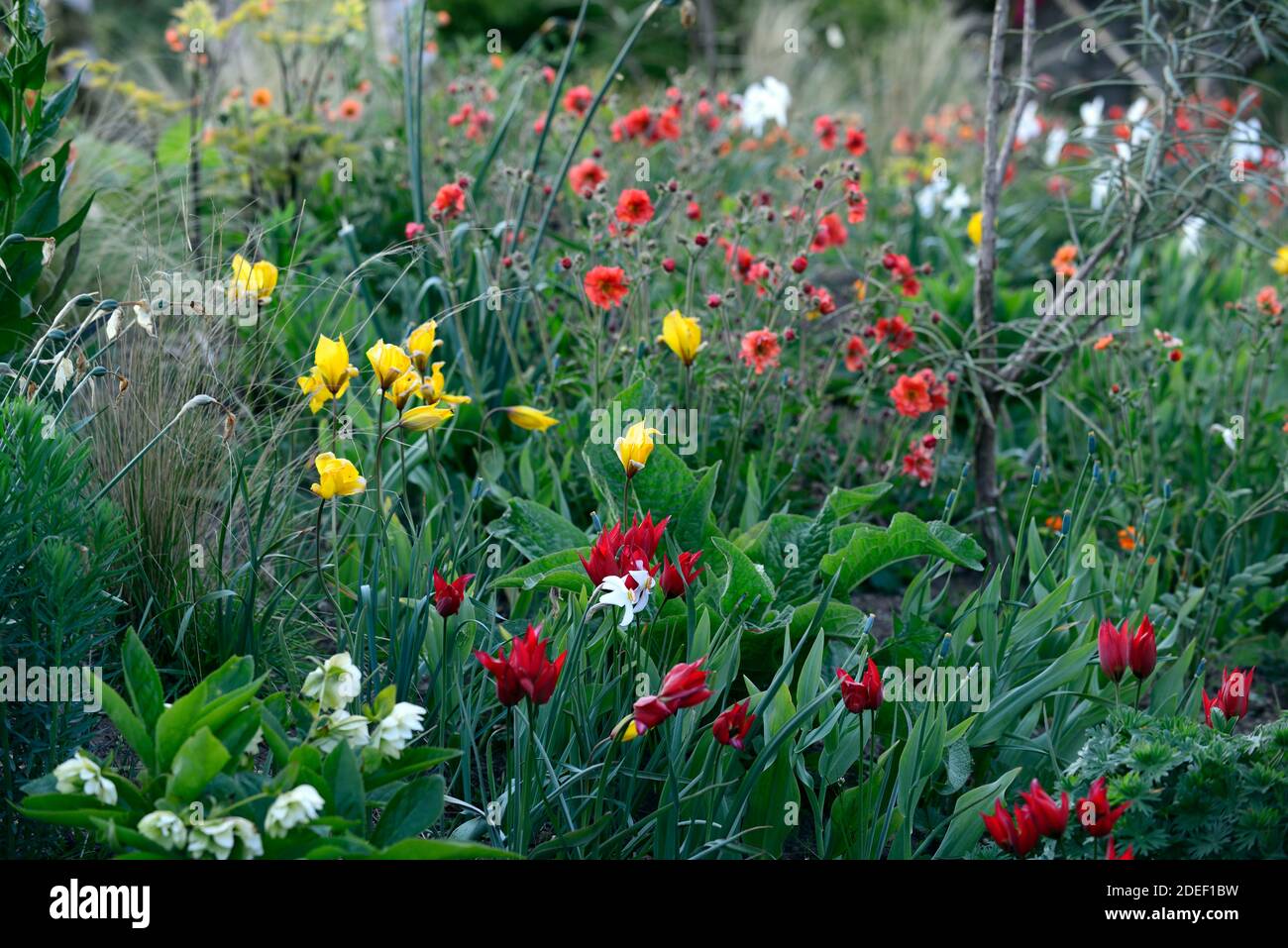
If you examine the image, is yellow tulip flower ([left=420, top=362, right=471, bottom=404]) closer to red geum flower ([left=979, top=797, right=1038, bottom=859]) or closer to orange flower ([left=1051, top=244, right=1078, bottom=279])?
red geum flower ([left=979, top=797, right=1038, bottom=859])

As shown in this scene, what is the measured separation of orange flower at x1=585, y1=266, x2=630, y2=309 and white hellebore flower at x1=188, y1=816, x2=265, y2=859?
5.59 feet

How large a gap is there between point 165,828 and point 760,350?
183 centimetres

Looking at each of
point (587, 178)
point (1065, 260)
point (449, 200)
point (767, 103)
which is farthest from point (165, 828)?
point (767, 103)

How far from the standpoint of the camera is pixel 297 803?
161cm

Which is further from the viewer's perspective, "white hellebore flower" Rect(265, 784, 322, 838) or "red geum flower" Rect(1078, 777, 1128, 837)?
"red geum flower" Rect(1078, 777, 1128, 837)

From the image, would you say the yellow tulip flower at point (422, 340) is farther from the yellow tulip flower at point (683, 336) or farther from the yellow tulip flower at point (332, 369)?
the yellow tulip flower at point (683, 336)

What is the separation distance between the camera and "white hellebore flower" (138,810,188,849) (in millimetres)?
1600

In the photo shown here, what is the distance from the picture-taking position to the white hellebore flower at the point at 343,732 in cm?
175

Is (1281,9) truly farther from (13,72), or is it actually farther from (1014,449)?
(13,72)

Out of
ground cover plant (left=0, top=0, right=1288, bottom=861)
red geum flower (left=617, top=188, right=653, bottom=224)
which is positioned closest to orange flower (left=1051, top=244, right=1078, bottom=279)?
ground cover plant (left=0, top=0, right=1288, bottom=861)

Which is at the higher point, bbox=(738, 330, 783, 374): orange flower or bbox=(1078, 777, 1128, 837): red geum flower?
bbox=(738, 330, 783, 374): orange flower

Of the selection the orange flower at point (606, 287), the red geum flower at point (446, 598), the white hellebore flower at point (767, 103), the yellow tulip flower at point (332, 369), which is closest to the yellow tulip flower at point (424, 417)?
the yellow tulip flower at point (332, 369)

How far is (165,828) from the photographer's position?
5.26 ft
